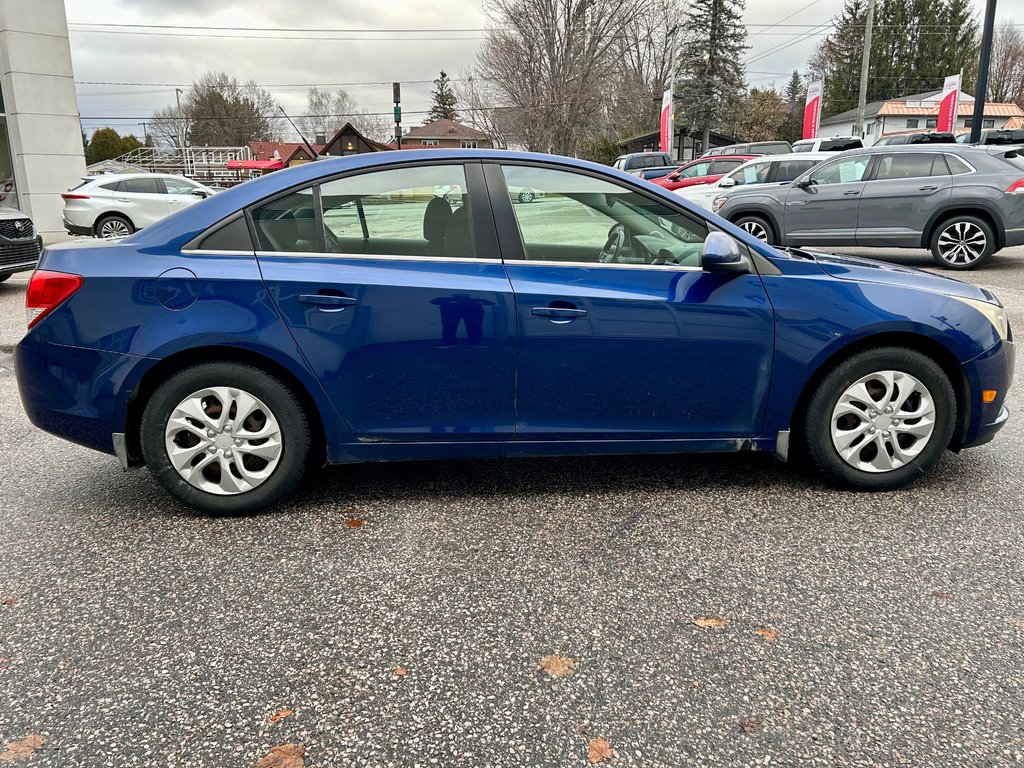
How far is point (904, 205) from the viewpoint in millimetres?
11539

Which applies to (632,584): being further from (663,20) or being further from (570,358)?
(663,20)

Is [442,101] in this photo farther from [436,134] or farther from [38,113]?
[38,113]

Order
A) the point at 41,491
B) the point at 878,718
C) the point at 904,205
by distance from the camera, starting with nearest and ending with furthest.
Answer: the point at 878,718 → the point at 41,491 → the point at 904,205

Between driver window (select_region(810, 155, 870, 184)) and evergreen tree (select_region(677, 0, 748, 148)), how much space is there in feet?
178

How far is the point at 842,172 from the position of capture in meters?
12.2

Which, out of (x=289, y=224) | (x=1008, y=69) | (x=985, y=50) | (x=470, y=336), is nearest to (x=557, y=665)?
(x=470, y=336)

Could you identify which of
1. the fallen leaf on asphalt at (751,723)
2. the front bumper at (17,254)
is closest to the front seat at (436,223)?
the fallen leaf on asphalt at (751,723)

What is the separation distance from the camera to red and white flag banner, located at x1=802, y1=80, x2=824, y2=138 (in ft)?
114

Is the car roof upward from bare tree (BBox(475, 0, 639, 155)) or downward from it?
downward

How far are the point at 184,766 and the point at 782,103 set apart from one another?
8318 centimetres

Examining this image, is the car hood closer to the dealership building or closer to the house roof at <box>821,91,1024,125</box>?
the dealership building

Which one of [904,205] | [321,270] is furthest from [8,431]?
[904,205]

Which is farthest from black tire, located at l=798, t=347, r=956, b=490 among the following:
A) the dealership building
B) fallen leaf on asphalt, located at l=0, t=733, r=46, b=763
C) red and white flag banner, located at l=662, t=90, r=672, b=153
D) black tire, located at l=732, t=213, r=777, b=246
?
red and white flag banner, located at l=662, t=90, r=672, b=153

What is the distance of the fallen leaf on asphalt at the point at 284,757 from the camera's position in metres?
2.05
